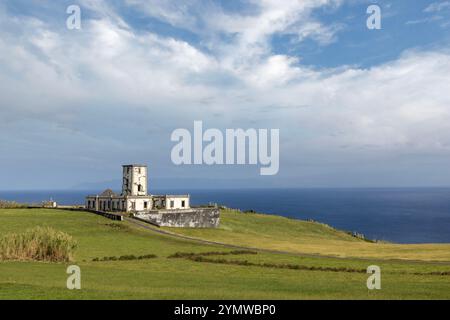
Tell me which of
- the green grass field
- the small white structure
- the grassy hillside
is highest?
the small white structure

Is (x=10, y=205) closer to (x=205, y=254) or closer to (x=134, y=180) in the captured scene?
(x=134, y=180)

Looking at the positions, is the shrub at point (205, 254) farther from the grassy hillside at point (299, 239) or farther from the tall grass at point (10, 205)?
the tall grass at point (10, 205)

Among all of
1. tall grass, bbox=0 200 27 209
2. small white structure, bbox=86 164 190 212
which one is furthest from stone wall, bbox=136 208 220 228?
tall grass, bbox=0 200 27 209

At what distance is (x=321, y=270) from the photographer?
150 ft

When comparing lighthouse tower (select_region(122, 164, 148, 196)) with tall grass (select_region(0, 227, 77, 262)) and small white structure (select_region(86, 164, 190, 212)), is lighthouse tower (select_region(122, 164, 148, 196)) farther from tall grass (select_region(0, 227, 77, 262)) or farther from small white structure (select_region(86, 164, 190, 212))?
tall grass (select_region(0, 227, 77, 262))

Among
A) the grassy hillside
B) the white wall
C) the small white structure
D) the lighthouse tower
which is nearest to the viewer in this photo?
the grassy hillside

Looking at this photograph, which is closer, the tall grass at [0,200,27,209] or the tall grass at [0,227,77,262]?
the tall grass at [0,227,77,262]

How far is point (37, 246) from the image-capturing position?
42969 millimetres

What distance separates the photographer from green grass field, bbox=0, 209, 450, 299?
2586cm

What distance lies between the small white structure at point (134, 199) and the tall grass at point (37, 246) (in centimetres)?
5278

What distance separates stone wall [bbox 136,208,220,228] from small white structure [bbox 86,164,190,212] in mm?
5443

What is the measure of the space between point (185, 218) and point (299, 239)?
78.8 feet

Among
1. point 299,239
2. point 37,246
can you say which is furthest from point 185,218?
point 37,246
